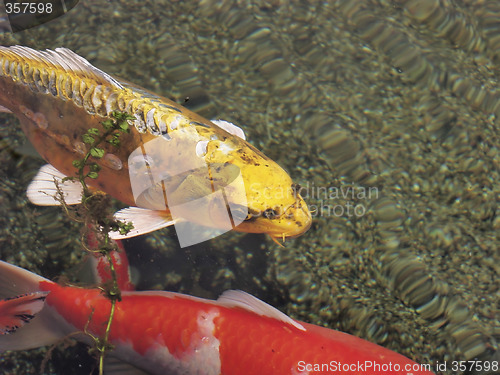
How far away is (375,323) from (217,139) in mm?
1867

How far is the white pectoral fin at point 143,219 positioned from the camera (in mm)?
3135

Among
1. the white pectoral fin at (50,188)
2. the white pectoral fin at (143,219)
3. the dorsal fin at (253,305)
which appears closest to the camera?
the dorsal fin at (253,305)

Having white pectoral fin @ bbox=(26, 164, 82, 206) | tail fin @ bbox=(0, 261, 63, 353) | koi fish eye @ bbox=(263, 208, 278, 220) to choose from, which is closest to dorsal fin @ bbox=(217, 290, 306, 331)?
koi fish eye @ bbox=(263, 208, 278, 220)

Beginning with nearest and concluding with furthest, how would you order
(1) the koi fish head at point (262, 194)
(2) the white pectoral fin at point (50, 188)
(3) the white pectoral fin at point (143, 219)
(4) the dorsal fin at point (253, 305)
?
(1) the koi fish head at point (262, 194)
(4) the dorsal fin at point (253, 305)
(3) the white pectoral fin at point (143, 219)
(2) the white pectoral fin at point (50, 188)

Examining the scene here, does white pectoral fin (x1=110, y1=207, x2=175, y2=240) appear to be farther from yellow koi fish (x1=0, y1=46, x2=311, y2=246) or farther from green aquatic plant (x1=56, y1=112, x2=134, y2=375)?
green aquatic plant (x1=56, y1=112, x2=134, y2=375)

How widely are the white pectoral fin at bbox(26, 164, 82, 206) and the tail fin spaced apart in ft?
1.87

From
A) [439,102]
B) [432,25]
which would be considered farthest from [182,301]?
[432,25]

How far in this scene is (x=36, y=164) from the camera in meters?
3.95

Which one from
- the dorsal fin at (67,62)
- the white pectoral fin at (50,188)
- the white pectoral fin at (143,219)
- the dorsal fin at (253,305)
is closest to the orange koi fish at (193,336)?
the dorsal fin at (253,305)

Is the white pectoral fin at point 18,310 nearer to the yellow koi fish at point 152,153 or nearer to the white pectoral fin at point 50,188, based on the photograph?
the white pectoral fin at point 50,188

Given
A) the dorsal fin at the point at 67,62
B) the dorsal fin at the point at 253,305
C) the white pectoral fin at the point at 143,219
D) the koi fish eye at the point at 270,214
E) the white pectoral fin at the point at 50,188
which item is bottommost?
the dorsal fin at the point at 253,305

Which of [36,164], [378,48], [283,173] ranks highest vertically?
[378,48]

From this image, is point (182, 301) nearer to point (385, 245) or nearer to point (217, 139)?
point (217, 139)

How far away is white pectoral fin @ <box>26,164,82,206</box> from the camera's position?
11.6 ft
